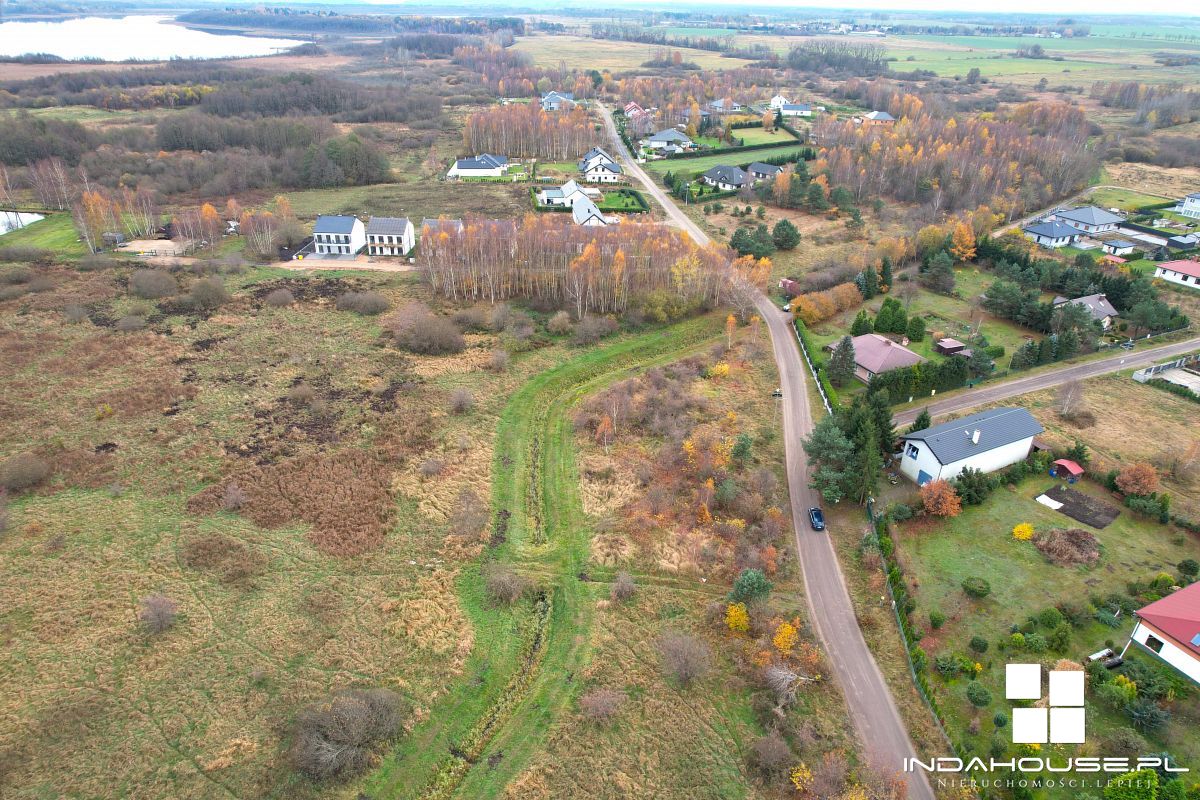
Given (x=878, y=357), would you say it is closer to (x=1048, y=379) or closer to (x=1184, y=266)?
(x=1048, y=379)

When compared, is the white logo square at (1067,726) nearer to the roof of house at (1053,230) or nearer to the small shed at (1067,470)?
the small shed at (1067,470)

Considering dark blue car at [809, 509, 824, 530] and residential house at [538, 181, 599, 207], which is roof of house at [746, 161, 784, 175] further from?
dark blue car at [809, 509, 824, 530]

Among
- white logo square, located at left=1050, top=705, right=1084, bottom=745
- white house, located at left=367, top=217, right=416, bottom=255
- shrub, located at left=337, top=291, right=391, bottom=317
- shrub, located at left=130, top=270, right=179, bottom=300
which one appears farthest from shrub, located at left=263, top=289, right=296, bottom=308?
white logo square, located at left=1050, top=705, right=1084, bottom=745

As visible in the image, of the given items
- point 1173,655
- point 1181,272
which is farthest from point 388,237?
point 1181,272

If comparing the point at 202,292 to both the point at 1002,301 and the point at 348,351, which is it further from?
the point at 1002,301

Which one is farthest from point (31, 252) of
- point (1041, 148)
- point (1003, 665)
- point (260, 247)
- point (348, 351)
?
point (1041, 148)
